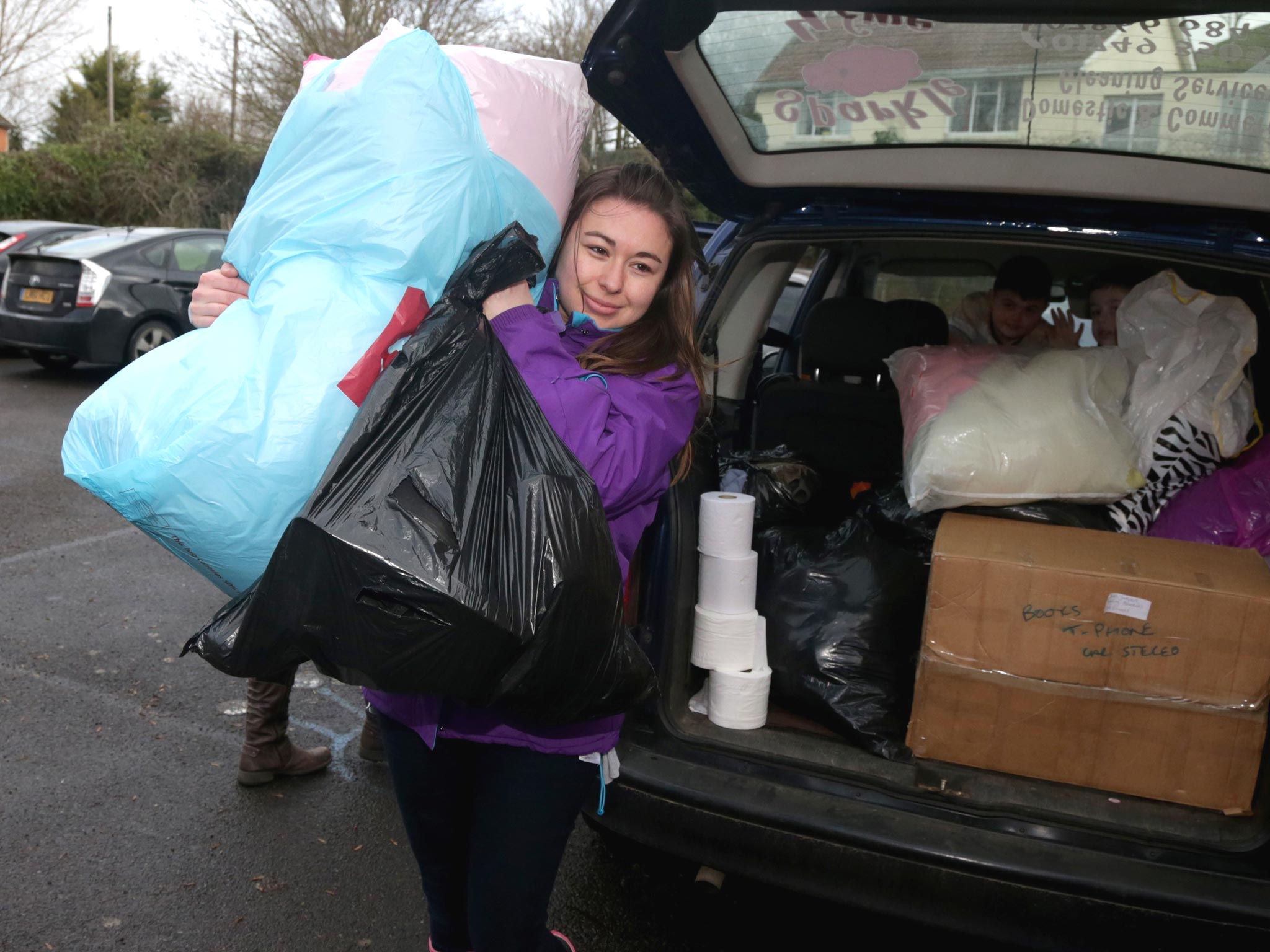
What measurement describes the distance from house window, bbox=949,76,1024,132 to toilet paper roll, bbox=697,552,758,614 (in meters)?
1.07

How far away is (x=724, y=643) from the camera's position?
2.47 metres

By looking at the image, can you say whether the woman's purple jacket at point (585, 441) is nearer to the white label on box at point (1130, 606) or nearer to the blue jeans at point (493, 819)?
the blue jeans at point (493, 819)

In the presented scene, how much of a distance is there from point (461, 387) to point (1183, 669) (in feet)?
5.15

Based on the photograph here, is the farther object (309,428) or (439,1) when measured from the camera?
(439,1)

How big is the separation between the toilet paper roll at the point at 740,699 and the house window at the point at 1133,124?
1388mm

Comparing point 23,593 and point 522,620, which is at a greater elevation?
Answer: point 522,620

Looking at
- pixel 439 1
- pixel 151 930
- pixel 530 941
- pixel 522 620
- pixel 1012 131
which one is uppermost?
pixel 439 1

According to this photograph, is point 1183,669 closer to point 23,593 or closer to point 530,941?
point 530,941

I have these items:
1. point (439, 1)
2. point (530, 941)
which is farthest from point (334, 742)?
point (439, 1)

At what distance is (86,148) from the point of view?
21.4 m

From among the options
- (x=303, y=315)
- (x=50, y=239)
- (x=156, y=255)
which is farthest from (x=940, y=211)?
(x=50, y=239)

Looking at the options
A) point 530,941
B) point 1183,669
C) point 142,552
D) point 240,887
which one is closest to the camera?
point 530,941

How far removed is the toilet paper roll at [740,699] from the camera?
2.43 m

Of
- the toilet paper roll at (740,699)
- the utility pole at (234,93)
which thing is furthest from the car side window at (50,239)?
the utility pole at (234,93)
